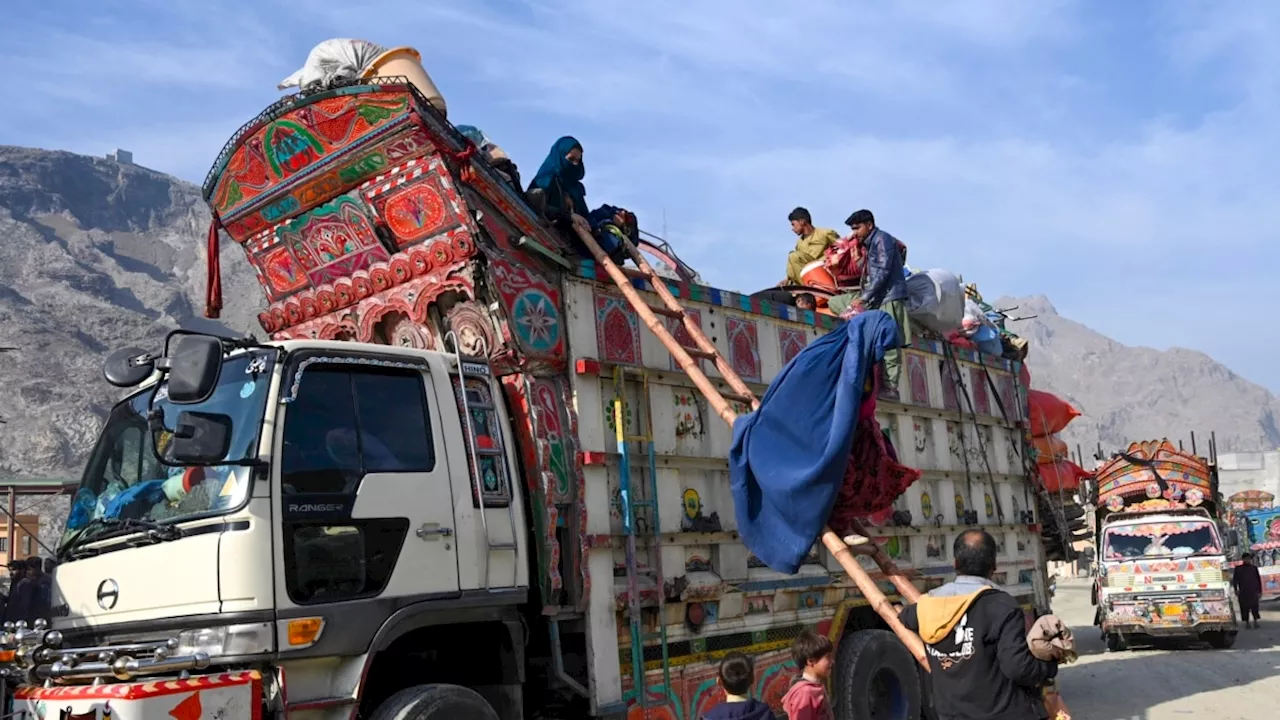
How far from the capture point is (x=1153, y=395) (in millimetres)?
165375

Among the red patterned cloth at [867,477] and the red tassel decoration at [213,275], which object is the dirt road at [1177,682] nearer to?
the red patterned cloth at [867,477]

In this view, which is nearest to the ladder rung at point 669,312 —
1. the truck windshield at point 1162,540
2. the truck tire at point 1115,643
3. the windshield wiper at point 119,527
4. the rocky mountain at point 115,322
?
the windshield wiper at point 119,527

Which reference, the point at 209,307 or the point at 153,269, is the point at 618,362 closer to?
the point at 209,307

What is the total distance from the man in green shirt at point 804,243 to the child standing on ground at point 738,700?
534cm

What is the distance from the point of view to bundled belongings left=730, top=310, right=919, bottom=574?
226 inches

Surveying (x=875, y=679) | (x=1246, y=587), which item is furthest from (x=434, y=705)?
(x=1246, y=587)

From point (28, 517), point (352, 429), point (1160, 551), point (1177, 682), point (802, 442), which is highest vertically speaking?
point (28, 517)

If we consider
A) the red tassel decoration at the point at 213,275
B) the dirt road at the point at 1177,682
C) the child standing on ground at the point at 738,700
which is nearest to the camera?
the child standing on ground at the point at 738,700

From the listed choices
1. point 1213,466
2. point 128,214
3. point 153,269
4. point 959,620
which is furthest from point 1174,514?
point 128,214

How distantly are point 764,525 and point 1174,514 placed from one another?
13.7 m

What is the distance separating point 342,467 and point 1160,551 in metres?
15.1

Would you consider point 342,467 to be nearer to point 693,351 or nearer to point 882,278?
point 693,351

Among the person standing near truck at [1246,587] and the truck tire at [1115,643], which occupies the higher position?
the person standing near truck at [1246,587]

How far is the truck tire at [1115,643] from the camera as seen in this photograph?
16.5 metres
